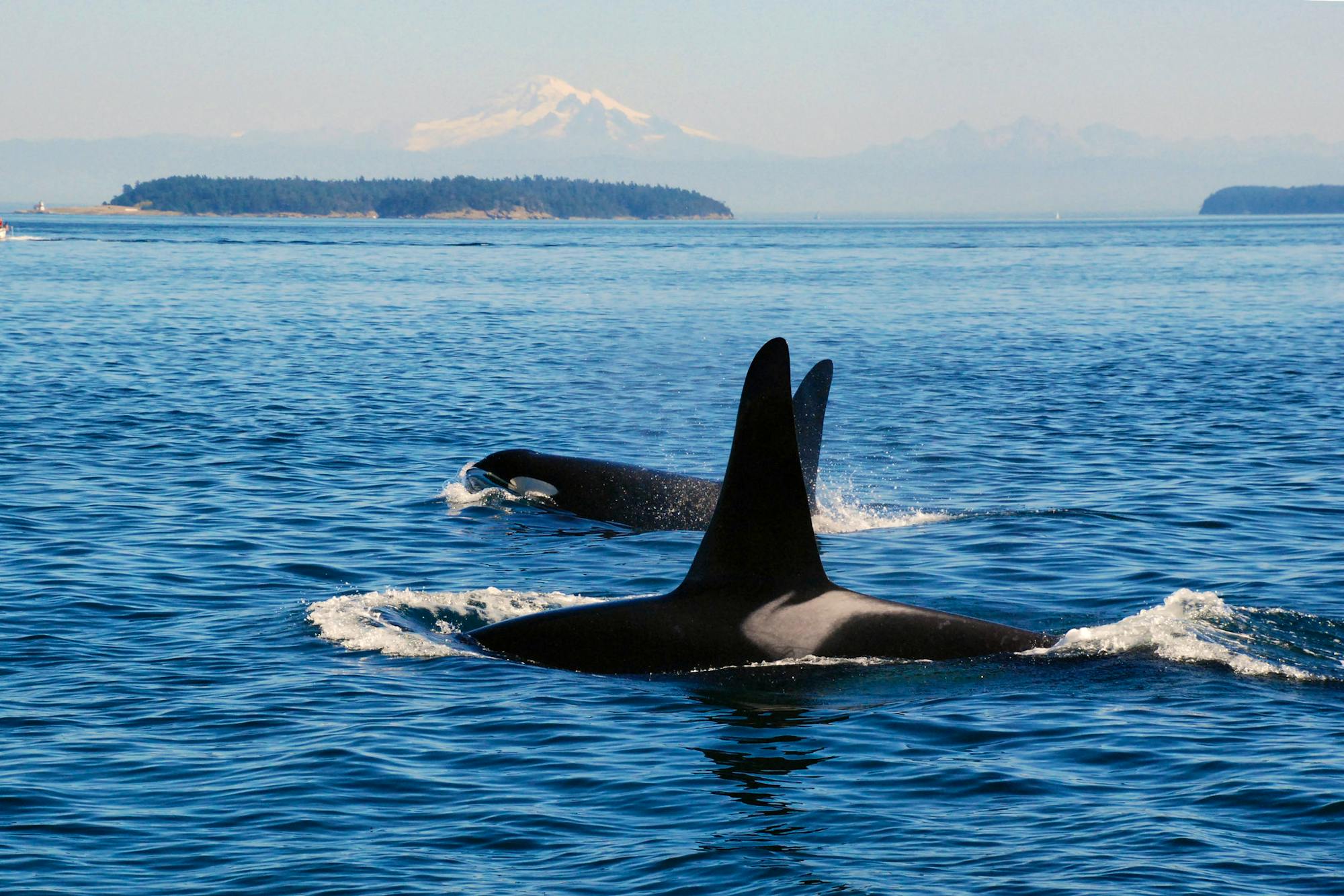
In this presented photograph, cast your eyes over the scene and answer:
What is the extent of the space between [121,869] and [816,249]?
138m

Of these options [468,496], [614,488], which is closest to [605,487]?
[614,488]

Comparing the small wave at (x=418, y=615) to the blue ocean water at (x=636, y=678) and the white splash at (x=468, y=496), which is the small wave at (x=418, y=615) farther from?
the white splash at (x=468, y=496)

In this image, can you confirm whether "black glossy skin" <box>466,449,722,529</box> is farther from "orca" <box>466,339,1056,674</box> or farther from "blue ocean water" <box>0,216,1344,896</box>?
"orca" <box>466,339,1056,674</box>

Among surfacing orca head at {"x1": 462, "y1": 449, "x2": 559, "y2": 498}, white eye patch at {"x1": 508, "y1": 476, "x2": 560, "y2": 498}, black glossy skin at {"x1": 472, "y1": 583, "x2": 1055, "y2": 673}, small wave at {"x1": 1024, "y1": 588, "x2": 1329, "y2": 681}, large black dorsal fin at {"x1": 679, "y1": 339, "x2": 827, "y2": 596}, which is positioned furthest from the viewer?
surfacing orca head at {"x1": 462, "y1": 449, "x2": 559, "y2": 498}

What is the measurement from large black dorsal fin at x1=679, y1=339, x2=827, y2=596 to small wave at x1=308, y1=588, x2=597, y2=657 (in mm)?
1732

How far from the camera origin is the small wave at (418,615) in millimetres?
12430

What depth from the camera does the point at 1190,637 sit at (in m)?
11.9

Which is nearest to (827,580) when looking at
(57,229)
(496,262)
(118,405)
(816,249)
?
(118,405)

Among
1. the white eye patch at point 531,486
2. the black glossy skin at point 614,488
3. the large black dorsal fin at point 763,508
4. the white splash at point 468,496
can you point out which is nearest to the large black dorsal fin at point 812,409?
the black glossy skin at point 614,488

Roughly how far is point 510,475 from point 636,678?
30.5 ft

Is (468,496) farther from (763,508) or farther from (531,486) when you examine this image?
(763,508)

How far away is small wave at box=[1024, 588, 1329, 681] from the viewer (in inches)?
451

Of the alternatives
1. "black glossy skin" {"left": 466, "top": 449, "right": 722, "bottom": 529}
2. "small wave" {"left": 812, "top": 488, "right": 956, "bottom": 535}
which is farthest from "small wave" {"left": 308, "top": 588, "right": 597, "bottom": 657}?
"small wave" {"left": 812, "top": 488, "right": 956, "bottom": 535}

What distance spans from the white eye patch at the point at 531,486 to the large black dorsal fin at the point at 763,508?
342 inches
